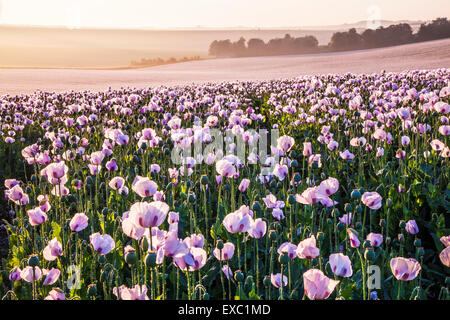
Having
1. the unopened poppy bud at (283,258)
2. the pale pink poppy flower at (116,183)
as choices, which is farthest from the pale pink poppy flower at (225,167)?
the unopened poppy bud at (283,258)

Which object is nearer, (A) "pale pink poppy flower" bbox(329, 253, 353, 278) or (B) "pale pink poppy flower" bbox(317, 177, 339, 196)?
(A) "pale pink poppy flower" bbox(329, 253, 353, 278)

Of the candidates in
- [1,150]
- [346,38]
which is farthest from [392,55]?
[1,150]

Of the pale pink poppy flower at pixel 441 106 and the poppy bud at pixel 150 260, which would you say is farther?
the pale pink poppy flower at pixel 441 106

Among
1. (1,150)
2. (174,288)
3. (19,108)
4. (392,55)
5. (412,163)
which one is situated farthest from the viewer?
(392,55)

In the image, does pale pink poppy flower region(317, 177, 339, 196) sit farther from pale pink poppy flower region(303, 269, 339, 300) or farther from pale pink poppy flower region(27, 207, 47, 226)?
pale pink poppy flower region(27, 207, 47, 226)

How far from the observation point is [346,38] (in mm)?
57281

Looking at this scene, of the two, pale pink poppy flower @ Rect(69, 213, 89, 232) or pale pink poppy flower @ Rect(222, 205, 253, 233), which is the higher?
pale pink poppy flower @ Rect(222, 205, 253, 233)

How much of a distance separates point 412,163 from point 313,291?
10.9ft

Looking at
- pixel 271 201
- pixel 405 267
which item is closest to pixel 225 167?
pixel 271 201

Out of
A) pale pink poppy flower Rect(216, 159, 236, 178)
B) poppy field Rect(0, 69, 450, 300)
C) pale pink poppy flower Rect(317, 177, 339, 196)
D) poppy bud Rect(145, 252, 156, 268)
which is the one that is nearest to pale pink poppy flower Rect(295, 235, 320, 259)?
poppy field Rect(0, 69, 450, 300)

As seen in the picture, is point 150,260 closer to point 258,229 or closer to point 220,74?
point 258,229

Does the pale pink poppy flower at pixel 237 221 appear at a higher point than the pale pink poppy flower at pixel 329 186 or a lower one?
lower

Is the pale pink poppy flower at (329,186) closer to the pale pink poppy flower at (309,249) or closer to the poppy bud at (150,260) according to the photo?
the pale pink poppy flower at (309,249)
